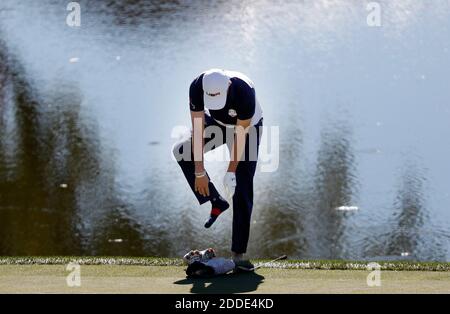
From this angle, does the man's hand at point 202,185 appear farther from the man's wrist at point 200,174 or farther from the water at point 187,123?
the water at point 187,123

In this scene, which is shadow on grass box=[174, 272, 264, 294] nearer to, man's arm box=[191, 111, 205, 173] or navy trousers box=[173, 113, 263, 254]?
navy trousers box=[173, 113, 263, 254]

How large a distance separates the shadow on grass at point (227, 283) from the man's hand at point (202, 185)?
0.63 metres

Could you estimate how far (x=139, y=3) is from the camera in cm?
2036

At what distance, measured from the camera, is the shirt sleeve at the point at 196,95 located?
6297 mm

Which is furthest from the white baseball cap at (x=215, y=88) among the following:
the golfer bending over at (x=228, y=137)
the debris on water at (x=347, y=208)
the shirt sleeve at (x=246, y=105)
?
the debris on water at (x=347, y=208)

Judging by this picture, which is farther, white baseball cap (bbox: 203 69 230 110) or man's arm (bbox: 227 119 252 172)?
man's arm (bbox: 227 119 252 172)

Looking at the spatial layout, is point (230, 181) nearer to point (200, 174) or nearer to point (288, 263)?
point (200, 174)

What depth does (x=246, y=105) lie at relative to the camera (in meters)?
6.31

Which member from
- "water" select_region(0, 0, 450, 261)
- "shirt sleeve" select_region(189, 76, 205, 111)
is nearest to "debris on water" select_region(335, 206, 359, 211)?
"water" select_region(0, 0, 450, 261)

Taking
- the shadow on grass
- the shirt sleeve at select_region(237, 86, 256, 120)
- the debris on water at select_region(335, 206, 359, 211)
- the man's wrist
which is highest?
the shirt sleeve at select_region(237, 86, 256, 120)

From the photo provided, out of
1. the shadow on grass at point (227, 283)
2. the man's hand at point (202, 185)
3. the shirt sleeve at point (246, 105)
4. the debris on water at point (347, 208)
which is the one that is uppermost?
the shirt sleeve at point (246, 105)

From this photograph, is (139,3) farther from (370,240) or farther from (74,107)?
(370,240)

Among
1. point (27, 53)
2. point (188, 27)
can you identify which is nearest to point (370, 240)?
point (188, 27)

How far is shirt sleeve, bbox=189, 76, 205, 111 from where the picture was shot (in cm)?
630
